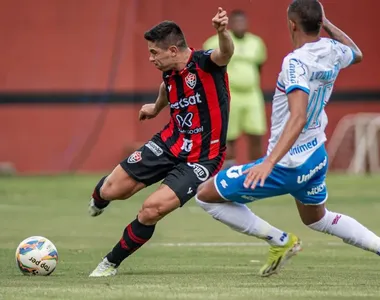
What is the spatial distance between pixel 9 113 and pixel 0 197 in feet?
17.8

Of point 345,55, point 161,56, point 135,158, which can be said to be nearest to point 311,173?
point 345,55

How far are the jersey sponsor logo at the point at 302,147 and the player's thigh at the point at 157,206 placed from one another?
1.25 metres

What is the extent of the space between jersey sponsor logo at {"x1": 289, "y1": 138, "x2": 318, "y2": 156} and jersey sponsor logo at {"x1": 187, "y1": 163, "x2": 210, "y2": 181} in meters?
1.32

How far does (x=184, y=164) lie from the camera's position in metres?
8.92

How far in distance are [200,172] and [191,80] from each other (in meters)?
0.73

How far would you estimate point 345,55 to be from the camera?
7863 mm

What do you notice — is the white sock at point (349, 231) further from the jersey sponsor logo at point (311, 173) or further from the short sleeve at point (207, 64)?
the short sleeve at point (207, 64)

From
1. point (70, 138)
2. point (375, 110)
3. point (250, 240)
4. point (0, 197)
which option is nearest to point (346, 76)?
point (375, 110)

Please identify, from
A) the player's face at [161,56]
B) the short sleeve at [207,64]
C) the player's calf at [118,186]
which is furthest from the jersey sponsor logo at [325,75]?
the player's calf at [118,186]

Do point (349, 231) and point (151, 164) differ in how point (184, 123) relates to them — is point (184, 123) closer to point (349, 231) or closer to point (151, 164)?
point (151, 164)

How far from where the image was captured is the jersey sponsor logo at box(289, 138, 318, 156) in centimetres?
764

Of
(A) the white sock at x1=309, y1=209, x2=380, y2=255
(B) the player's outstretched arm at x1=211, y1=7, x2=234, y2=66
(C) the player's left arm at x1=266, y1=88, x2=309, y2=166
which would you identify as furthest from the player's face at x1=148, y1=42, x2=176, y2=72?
(C) the player's left arm at x1=266, y1=88, x2=309, y2=166

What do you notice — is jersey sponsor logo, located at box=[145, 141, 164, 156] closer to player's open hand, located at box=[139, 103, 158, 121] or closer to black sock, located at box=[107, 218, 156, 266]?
player's open hand, located at box=[139, 103, 158, 121]

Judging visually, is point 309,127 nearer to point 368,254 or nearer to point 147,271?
point 147,271
